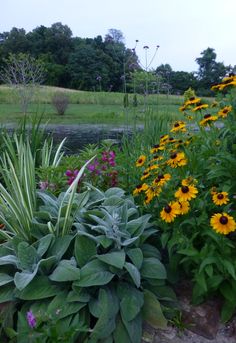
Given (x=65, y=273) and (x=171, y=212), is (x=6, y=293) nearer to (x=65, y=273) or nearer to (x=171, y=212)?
(x=65, y=273)

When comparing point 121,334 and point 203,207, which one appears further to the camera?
point 203,207

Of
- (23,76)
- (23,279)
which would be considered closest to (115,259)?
(23,279)

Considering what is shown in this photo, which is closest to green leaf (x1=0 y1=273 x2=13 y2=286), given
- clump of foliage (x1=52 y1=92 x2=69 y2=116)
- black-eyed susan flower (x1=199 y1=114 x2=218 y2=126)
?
black-eyed susan flower (x1=199 y1=114 x2=218 y2=126)

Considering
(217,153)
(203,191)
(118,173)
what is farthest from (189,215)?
(118,173)

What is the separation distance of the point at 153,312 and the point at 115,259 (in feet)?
1.06

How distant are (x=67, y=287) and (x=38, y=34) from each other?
49237mm

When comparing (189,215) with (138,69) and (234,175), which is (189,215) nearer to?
(234,175)

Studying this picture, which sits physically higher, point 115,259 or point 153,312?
point 115,259

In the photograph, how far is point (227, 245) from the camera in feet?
6.17

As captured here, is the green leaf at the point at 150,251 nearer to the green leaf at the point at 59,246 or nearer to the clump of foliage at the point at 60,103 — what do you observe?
the green leaf at the point at 59,246

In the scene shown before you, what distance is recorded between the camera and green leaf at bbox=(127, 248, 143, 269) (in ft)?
6.37

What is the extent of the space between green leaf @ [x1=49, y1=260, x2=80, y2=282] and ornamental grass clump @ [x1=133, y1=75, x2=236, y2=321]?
46cm

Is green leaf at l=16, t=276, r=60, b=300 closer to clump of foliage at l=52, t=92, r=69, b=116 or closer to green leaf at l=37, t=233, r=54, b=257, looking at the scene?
green leaf at l=37, t=233, r=54, b=257

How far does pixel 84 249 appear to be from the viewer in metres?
2.00
